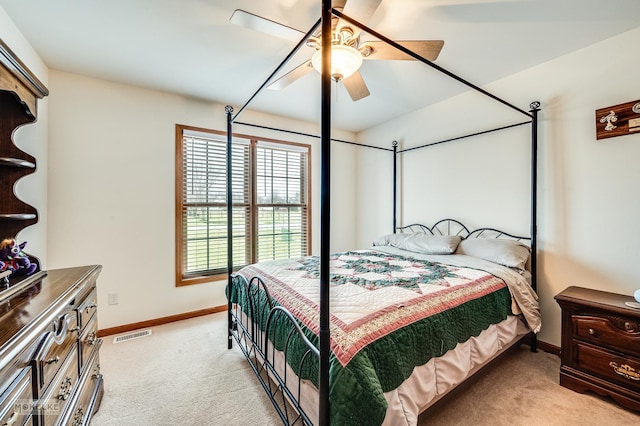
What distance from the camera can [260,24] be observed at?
1.52m

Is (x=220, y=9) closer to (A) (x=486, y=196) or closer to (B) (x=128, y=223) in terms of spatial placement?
(B) (x=128, y=223)

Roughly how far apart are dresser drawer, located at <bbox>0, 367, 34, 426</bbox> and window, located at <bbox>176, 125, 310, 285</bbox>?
2295 millimetres

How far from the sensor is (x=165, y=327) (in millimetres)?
2891

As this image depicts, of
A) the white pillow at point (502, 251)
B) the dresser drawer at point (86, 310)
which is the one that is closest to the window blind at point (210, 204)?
the dresser drawer at point (86, 310)

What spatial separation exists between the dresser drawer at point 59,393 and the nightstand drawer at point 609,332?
2.93m

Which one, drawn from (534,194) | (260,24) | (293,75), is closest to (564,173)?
(534,194)

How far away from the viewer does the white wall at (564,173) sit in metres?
2.04

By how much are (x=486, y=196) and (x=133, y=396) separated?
350 centimetres

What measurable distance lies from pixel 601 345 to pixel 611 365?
0.39ft

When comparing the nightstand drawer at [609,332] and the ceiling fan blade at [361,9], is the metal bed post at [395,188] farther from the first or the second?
the ceiling fan blade at [361,9]

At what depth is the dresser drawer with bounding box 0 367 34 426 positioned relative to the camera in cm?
74

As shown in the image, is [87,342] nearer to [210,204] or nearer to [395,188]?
[210,204]

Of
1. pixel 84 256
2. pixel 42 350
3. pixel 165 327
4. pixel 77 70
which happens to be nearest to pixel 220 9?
pixel 77 70

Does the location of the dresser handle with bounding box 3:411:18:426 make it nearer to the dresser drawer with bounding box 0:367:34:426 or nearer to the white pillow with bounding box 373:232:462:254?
the dresser drawer with bounding box 0:367:34:426
